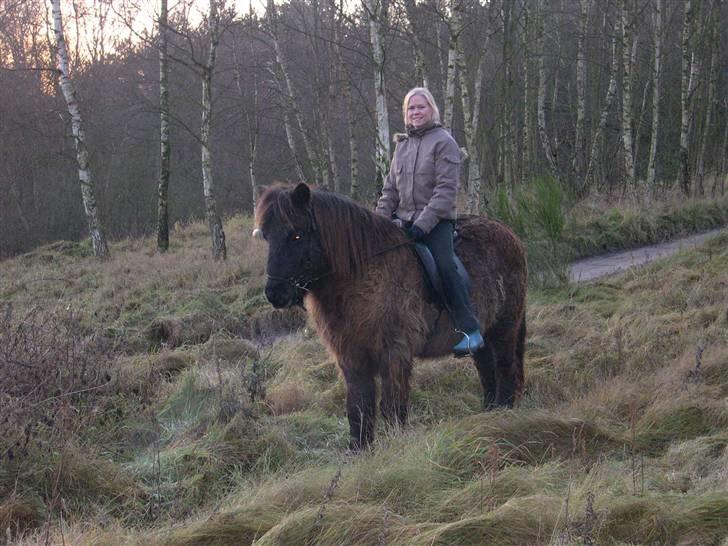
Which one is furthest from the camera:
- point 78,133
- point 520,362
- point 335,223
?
point 78,133

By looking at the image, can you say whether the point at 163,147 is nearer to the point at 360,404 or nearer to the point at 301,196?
the point at 301,196

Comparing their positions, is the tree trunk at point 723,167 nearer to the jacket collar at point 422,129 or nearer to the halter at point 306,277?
the jacket collar at point 422,129

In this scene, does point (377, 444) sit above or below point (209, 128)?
below

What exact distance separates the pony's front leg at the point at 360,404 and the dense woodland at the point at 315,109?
12734mm

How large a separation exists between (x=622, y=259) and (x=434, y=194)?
34.1 feet

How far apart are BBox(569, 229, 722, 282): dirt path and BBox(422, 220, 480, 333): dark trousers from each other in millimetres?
6708

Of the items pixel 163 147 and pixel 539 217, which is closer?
pixel 539 217

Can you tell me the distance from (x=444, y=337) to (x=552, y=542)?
255cm

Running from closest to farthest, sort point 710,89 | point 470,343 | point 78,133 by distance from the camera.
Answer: point 470,343 < point 78,133 < point 710,89

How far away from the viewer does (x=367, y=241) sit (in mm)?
4961

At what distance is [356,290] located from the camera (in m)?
4.90

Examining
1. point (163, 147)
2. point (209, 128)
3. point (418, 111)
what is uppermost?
point (209, 128)

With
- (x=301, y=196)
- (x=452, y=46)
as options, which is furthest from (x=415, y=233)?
(x=452, y=46)

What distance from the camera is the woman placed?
200 inches
